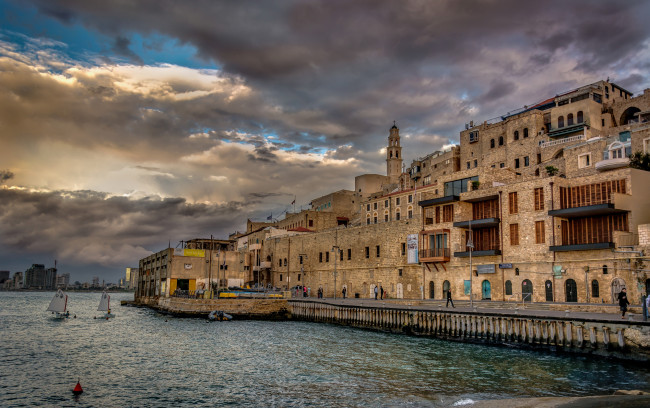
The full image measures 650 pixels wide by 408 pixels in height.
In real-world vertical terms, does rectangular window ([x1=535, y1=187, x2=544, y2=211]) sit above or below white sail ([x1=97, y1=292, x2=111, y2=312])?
above

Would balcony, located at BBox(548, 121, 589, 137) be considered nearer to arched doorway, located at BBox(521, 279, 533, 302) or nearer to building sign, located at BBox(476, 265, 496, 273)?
building sign, located at BBox(476, 265, 496, 273)

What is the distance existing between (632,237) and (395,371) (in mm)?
23007

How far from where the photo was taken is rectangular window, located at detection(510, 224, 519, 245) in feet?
135

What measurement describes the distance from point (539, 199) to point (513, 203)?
241 centimetres

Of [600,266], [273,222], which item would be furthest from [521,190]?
[273,222]

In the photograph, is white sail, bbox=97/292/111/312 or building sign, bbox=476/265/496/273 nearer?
building sign, bbox=476/265/496/273

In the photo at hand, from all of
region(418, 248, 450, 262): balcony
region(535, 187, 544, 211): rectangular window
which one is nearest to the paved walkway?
region(418, 248, 450, 262): balcony

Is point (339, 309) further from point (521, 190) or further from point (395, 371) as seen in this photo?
point (395, 371)

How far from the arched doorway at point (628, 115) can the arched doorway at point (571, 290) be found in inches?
1395

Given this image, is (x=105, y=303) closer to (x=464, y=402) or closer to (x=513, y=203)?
(x=513, y=203)

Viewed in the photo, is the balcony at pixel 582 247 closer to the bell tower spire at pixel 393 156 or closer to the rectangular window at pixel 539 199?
the rectangular window at pixel 539 199

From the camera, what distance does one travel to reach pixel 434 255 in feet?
157

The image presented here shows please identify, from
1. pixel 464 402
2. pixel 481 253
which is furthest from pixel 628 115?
pixel 464 402

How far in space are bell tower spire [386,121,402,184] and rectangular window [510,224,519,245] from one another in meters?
55.9
